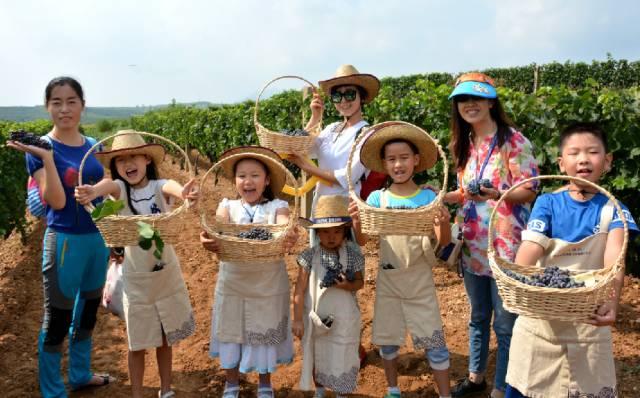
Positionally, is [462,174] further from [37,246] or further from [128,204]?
[37,246]

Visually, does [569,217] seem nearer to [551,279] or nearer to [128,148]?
[551,279]

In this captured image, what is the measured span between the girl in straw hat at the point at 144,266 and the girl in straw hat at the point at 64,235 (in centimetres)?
26

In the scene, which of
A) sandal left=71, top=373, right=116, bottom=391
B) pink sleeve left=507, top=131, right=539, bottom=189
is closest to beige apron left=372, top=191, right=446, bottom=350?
pink sleeve left=507, top=131, right=539, bottom=189

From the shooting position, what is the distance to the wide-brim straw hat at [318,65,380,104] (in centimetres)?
362

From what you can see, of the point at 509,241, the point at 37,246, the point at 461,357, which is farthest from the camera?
the point at 37,246

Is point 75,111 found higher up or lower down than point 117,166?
higher up

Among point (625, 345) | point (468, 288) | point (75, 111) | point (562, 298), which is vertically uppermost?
point (75, 111)

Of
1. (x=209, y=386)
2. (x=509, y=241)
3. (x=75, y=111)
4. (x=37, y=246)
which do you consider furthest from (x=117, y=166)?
(x=37, y=246)

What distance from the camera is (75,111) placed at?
3225 mm

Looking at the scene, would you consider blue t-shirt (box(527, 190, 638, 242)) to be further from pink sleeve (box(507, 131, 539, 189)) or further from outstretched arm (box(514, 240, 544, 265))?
pink sleeve (box(507, 131, 539, 189))

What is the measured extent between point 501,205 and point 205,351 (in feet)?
9.18

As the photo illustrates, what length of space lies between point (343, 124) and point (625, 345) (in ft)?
9.28

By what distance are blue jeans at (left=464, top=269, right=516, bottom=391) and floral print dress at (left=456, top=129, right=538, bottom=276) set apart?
0.49 ft

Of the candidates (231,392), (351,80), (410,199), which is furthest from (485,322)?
(351,80)
